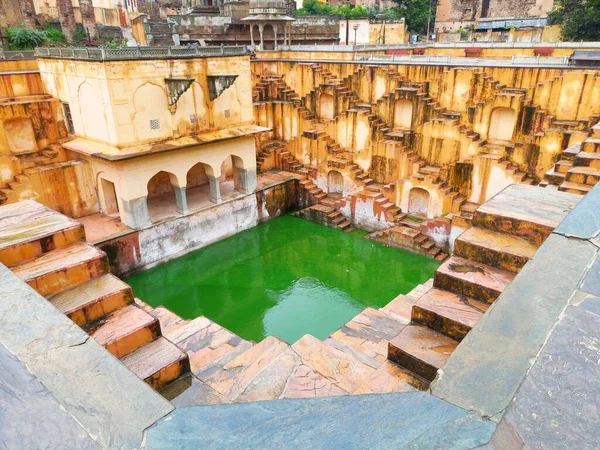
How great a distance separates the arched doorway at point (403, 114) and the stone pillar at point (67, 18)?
64.3ft

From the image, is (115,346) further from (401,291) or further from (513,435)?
(401,291)

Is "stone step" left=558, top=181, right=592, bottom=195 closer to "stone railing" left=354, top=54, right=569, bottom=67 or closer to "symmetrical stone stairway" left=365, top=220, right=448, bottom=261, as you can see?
"symmetrical stone stairway" left=365, top=220, right=448, bottom=261

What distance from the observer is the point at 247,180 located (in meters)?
14.5

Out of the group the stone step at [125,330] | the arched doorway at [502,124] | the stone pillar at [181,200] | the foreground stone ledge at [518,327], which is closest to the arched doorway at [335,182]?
the arched doorway at [502,124]

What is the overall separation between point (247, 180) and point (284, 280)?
13.7 feet

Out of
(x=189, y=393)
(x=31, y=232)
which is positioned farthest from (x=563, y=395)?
(x=31, y=232)

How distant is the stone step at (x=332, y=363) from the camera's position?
4271mm

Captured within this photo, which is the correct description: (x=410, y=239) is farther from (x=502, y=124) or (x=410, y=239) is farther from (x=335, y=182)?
(x=502, y=124)

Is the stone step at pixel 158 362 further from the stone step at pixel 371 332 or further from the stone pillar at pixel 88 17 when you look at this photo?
the stone pillar at pixel 88 17

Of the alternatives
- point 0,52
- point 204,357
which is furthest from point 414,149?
point 0,52

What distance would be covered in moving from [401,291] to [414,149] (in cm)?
542

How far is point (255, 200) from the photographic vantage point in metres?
14.7

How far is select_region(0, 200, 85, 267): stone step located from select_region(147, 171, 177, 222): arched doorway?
27.9 ft

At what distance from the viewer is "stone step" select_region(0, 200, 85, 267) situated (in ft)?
11.9
